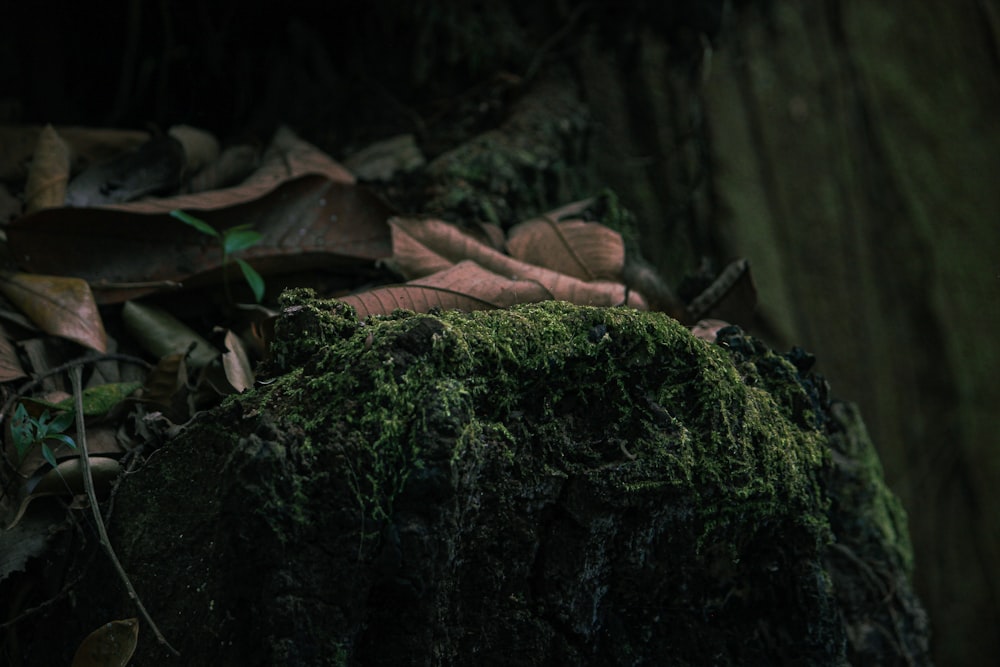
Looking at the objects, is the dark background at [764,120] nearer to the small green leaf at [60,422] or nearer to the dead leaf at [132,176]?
the dead leaf at [132,176]

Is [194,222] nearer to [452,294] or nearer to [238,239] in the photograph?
[238,239]

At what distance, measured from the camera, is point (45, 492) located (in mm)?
1186

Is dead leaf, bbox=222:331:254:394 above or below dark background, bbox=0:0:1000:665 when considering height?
below

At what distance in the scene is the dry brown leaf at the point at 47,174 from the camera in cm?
169

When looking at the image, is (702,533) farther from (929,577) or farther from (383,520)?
(929,577)

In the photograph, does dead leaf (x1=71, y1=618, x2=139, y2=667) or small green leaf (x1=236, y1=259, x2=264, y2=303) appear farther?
small green leaf (x1=236, y1=259, x2=264, y2=303)

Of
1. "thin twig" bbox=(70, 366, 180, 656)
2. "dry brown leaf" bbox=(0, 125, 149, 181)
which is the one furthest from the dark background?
"thin twig" bbox=(70, 366, 180, 656)

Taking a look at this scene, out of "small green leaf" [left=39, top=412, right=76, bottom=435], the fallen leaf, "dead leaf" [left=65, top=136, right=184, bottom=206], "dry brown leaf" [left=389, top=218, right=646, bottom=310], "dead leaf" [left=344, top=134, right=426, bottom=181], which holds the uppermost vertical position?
"dry brown leaf" [left=389, top=218, right=646, bottom=310]

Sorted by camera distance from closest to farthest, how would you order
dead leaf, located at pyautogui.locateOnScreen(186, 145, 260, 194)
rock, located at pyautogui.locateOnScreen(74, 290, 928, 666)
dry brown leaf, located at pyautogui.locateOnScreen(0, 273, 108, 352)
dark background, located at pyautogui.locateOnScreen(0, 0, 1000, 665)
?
rock, located at pyautogui.locateOnScreen(74, 290, 928, 666) → dry brown leaf, located at pyautogui.locateOnScreen(0, 273, 108, 352) → dead leaf, located at pyautogui.locateOnScreen(186, 145, 260, 194) → dark background, located at pyautogui.locateOnScreen(0, 0, 1000, 665)

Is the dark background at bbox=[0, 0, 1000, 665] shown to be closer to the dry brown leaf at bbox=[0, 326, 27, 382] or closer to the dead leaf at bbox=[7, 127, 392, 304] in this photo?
the dead leaf at bbox=[7, 127, 392, 304]

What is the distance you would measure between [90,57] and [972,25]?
8.30 ft

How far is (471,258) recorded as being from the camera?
5.08ft

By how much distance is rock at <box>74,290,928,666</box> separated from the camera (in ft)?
3.04

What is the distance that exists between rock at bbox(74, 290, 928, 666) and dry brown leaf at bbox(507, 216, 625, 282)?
12.5 inches
